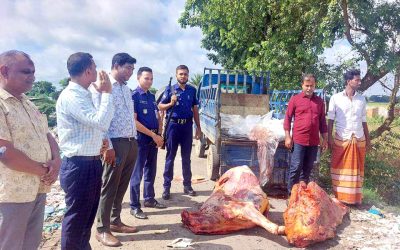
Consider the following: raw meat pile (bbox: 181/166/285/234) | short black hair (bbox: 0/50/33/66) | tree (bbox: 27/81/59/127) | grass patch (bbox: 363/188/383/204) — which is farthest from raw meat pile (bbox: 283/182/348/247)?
tree (bbox: 27/81/59/127)

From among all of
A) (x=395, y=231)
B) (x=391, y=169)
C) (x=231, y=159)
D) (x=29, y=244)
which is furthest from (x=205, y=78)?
(x=29, y=244)

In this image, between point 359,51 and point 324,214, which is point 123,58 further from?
point 359,51

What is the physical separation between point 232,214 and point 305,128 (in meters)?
1.73

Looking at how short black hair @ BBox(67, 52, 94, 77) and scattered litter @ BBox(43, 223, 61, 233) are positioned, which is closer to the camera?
short black hair @ BBox(67, 52, 94, 77)

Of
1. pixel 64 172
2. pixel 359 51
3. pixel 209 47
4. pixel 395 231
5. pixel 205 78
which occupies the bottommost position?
pixel 395 231

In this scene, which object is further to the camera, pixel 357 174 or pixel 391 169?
pixel 391 169

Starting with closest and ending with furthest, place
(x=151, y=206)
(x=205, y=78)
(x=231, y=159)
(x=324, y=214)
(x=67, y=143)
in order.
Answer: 1. (x=67, y=143)
2. (x=324, y=214)
3. (x=151, y=206)
4. (x=231, y=159)
5. (x=205, y=78)

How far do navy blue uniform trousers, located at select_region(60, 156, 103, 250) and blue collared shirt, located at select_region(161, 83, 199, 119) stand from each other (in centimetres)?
242

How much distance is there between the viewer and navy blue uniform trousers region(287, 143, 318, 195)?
4.85 m

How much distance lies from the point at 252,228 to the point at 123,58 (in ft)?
8.38

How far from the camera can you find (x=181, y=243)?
3670 mm

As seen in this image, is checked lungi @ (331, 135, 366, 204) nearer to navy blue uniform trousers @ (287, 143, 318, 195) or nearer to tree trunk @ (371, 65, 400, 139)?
navy blue uniform trousers @ (287, 143, 318, 195)

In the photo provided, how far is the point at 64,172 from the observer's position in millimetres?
2752

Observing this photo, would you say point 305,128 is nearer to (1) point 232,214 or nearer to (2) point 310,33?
(1) point 232,214
